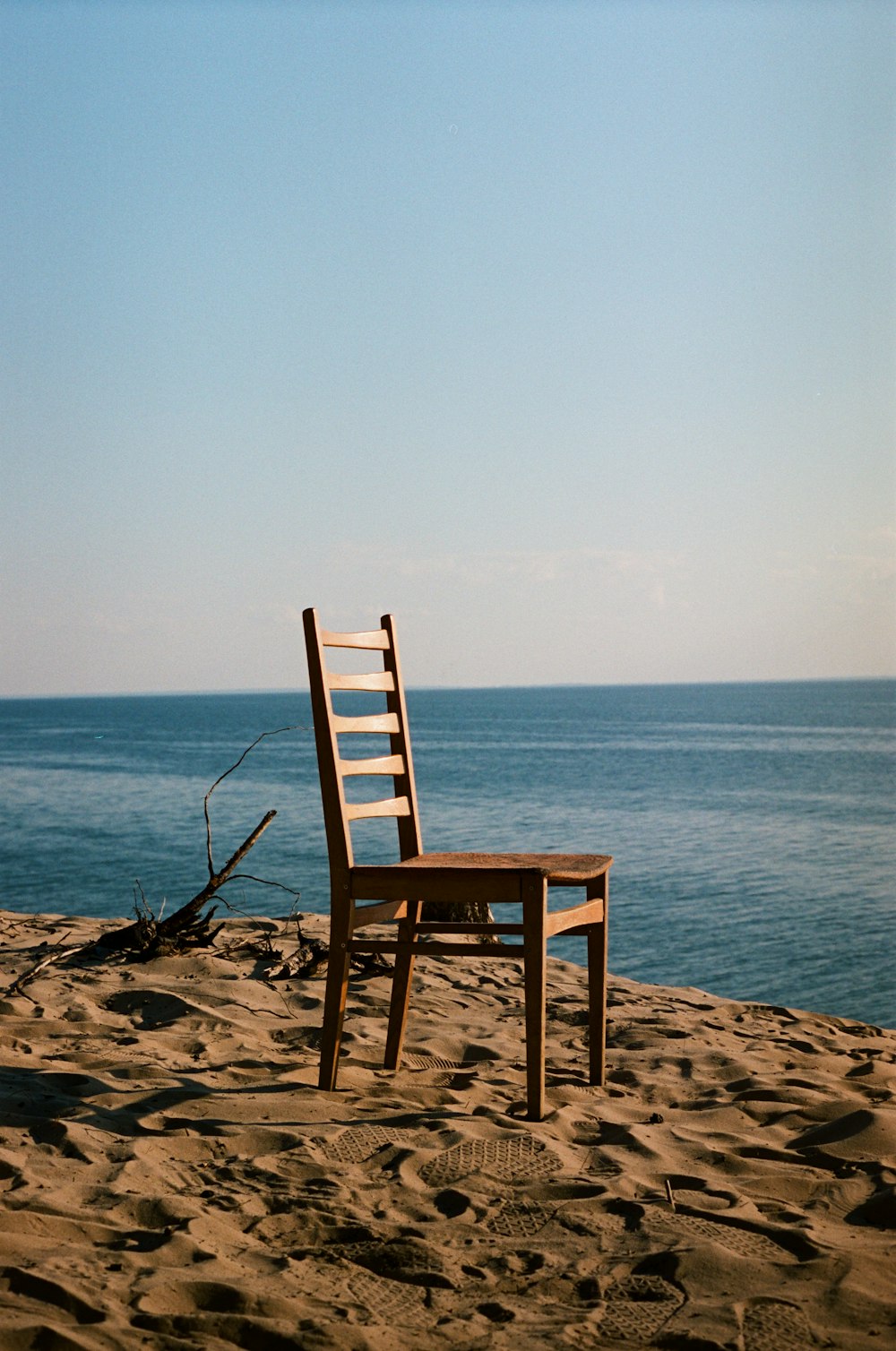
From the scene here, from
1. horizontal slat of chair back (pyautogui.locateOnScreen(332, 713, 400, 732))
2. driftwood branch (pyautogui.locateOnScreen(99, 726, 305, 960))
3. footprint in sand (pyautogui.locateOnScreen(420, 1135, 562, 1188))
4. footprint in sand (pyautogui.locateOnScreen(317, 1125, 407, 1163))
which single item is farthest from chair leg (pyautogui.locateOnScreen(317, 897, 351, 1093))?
driftwood branch (pyautogui.locateOnScreen(99, 726, 305, 960))

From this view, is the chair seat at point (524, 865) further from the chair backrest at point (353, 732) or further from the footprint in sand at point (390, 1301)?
the footprint in sand at point (390, 1301)

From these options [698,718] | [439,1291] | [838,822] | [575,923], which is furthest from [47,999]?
[698,718]

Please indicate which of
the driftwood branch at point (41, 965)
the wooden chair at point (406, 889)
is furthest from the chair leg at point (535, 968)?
the driftwood branch at point (41, 965)

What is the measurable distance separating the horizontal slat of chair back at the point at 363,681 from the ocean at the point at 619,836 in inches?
146

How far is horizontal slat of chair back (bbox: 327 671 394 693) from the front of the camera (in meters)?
3.53

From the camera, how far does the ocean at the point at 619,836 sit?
15359mm

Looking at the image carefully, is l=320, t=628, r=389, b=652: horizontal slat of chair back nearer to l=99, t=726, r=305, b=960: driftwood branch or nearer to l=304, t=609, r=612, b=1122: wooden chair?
l=304, t=609, r=612, b=1122: wooden chair

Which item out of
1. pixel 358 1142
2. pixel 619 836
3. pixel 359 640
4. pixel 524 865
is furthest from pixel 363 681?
pixel 619 836

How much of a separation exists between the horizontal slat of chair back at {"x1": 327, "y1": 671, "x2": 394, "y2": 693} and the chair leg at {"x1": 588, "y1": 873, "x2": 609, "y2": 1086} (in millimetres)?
Answer: 956

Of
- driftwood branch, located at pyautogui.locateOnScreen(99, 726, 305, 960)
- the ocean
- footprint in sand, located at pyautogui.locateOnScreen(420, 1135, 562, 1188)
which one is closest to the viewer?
footprint in sand, located at pyautogui.locateOnScreen(420, 1135, 562, 1188)

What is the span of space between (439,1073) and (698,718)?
325 ft

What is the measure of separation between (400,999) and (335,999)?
1.40ft

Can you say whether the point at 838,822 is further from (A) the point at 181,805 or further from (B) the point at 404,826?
(B) the point at 404,826

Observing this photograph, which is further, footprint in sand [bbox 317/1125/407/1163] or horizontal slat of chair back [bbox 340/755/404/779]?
horizontal slat of chair back [bbox 340/755/404/779]
